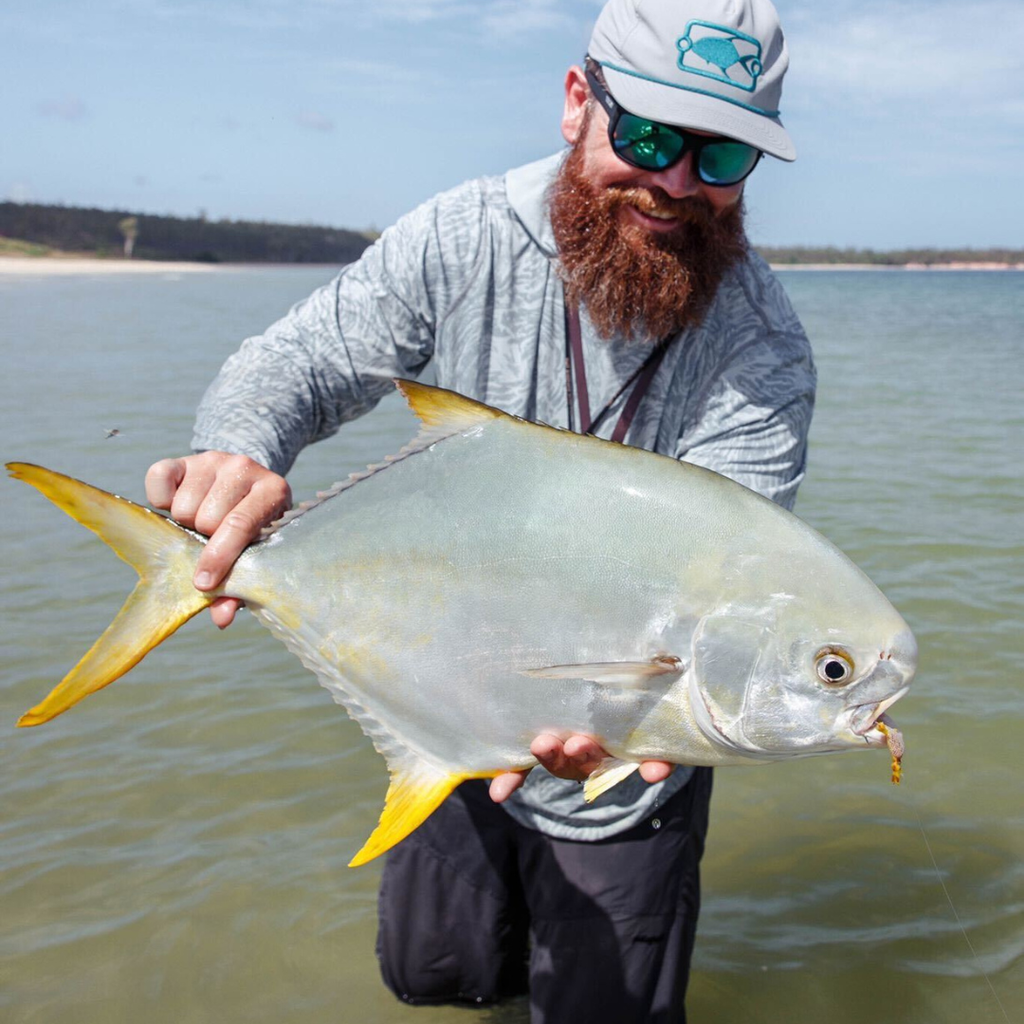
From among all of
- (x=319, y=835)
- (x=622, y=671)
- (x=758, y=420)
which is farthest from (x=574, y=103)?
(x=319, y=835)

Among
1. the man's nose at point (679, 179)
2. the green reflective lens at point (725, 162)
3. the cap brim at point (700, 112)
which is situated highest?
the cap brim at point (700, 112)

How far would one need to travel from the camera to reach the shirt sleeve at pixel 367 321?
256 cm

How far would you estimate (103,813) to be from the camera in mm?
4074

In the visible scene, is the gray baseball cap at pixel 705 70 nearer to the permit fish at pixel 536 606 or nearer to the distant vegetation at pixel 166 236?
the permit fish at pixel 536 606

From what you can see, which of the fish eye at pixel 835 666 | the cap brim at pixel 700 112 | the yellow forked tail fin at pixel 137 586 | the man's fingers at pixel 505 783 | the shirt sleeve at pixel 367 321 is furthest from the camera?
the shirt sleeve at pixel 367 321

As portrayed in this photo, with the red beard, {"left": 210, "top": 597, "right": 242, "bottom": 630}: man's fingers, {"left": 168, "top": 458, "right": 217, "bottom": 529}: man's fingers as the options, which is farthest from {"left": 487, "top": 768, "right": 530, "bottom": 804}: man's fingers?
the red beard

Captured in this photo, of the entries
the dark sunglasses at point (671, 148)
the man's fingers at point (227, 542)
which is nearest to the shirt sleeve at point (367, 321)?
the dark sunglasses at point (671, 148)

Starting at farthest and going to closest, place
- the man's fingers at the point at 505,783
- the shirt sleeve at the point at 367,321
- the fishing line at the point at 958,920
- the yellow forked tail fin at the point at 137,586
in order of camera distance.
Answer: the fishing line at the point at 958,920 → the shirt sleeve at the point at 367,321 → the man's fingers at the point at 505,783 → the yellow forked tail fin at the point at 137,586

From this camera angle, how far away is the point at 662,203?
2.56 m

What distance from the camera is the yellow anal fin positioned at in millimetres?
1813

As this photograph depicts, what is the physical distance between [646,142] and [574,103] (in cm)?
34

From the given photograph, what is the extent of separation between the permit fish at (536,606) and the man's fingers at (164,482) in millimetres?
136

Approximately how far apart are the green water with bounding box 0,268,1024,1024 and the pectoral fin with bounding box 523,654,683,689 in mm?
1878

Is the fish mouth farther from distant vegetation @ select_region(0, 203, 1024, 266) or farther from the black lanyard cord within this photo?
distant vegetation @ select_region(0, 203, 1024, 266)
